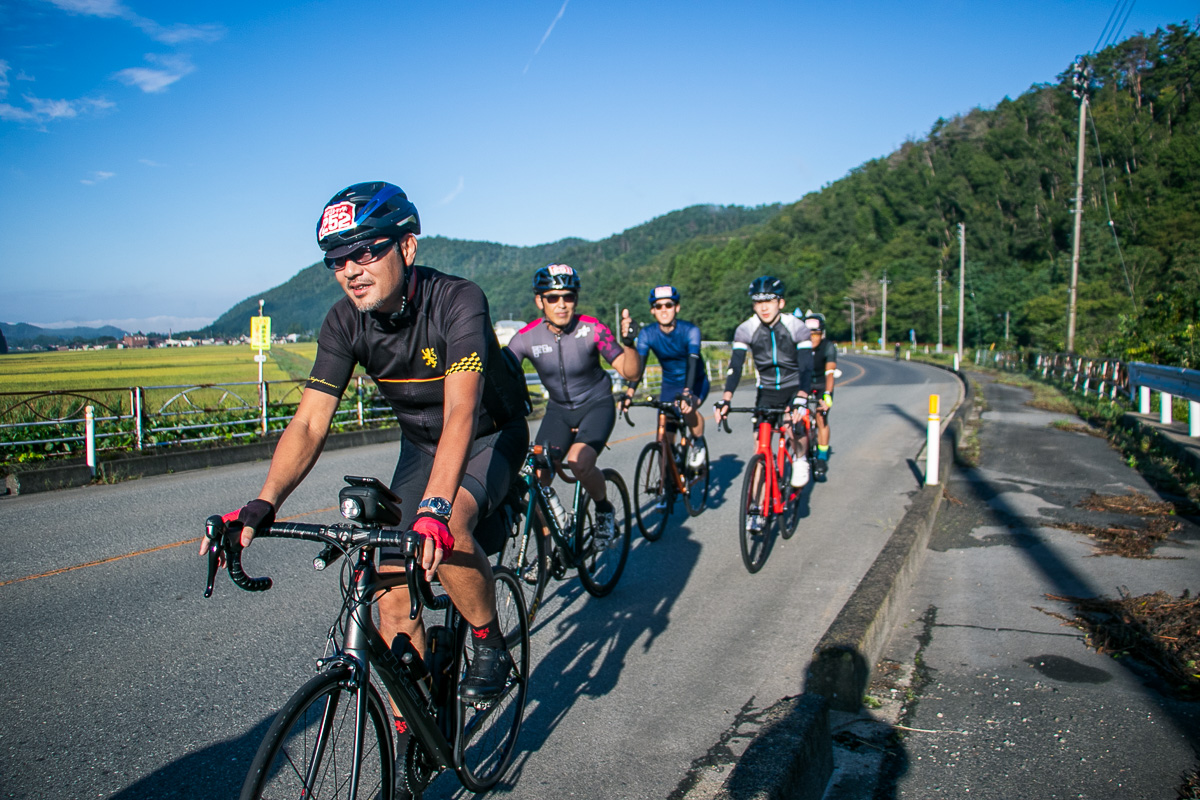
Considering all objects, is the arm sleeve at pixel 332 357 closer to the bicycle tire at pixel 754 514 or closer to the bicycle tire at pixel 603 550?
the bicycle tire at pixel 603 550

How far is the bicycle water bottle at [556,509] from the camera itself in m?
4.83

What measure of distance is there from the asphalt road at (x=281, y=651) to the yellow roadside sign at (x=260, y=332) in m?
10.9

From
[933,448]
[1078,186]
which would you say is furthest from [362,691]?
[1078,186]

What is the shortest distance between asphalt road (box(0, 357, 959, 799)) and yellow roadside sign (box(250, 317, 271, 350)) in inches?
431

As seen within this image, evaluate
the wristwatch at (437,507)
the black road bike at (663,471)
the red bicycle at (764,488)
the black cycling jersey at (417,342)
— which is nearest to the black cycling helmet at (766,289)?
the red bicycle at (764,488)

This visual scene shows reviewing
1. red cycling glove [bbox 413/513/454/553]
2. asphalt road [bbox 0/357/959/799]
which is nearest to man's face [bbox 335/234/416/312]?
red cycling glove [bbox 413/513/454/553]

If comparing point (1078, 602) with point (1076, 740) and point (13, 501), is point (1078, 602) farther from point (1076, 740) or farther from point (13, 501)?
point (13, 501)

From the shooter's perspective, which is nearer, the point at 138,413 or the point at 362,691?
the point at 362,691

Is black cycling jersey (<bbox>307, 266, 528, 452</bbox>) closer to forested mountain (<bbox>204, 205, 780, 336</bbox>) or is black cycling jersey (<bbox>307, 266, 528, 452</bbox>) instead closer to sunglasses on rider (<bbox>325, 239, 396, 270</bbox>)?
sunglasses on rider (<bbox>325, 239, 396, 270</bbox>)

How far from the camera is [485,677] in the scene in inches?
114

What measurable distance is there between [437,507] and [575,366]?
3.23 metres

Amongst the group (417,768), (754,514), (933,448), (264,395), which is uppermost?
(264,395)

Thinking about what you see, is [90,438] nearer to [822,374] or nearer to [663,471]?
[663,471]

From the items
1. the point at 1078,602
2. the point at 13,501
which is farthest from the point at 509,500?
the point at 13,501
